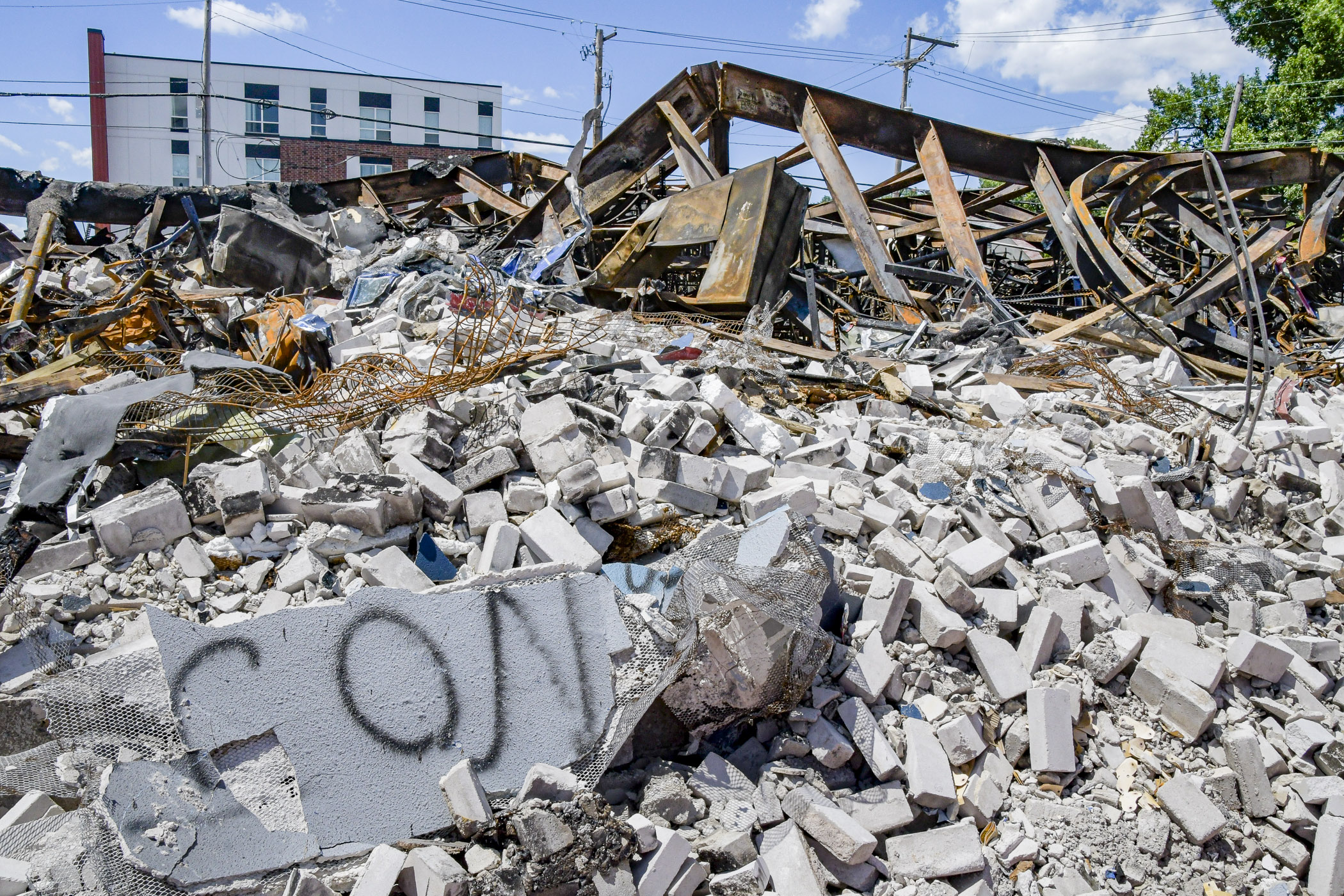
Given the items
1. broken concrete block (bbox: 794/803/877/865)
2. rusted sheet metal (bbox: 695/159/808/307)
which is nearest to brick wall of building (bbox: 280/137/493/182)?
rusted sheet metal (bbox: 695/159/808/307)

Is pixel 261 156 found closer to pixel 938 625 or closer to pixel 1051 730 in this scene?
pixel 938 625

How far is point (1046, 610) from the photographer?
301 centimetres

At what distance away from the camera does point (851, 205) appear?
6.68 m

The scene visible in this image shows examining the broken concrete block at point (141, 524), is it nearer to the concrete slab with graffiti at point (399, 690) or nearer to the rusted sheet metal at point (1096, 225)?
the concrete slab with graffiti at point (399, 690)

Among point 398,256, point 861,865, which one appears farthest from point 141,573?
point 398,256

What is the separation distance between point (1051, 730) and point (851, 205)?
4926 mm

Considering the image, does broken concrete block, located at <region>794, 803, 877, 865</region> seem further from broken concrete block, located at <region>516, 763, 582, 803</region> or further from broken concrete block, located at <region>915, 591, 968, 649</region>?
broken concrete block, located at <region>915, 591, 968, 649</region>

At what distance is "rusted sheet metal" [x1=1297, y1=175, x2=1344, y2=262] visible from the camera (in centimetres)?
656

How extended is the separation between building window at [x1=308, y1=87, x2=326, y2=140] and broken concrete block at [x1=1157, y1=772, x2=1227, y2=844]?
4158 centimetres

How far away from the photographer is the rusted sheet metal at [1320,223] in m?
6.56

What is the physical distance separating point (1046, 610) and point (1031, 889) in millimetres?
994

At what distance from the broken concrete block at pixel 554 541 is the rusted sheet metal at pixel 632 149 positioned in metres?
5.24

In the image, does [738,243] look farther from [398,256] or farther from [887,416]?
[398,256]

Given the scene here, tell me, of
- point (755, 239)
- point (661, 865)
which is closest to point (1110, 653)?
point (661, 865)
